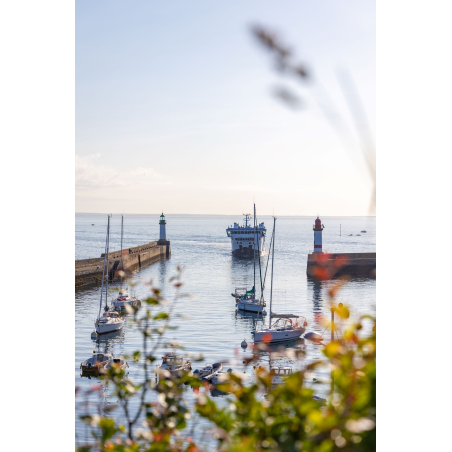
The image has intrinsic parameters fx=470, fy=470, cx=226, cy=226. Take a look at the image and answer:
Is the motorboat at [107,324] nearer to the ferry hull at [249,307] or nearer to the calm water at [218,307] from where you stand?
the calm water at [218,307]

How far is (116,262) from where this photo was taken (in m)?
23.0

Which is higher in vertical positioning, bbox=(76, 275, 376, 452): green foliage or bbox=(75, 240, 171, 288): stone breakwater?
bbox=(76, 275, 376, 452): green foliage

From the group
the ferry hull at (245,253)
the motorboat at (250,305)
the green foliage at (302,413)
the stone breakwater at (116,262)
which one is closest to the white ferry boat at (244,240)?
the ferry hull at (245,253)

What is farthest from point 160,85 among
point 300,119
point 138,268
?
point 138,268

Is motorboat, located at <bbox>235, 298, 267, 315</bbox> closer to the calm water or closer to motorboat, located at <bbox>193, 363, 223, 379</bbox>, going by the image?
the calm water

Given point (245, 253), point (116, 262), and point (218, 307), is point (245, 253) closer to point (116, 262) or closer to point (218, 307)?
point (116, 262)

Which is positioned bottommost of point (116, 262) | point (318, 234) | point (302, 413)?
point (116, 262)

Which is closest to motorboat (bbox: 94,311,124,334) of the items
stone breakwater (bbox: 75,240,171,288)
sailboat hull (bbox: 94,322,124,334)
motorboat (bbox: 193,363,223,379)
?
sailboat hull (bbox: 94,322,124,334)

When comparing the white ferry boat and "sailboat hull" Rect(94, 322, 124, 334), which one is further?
the white ferry boat

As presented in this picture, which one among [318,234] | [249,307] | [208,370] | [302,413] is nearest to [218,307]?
[249,307]

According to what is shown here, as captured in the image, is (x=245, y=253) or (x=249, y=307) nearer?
(x=249, y=307)

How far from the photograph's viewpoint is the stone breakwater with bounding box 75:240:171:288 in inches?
766

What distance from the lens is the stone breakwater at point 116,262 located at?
63.8 feet

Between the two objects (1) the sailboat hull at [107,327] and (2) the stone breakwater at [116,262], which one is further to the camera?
(2) the stone breakwater at [116,262]
